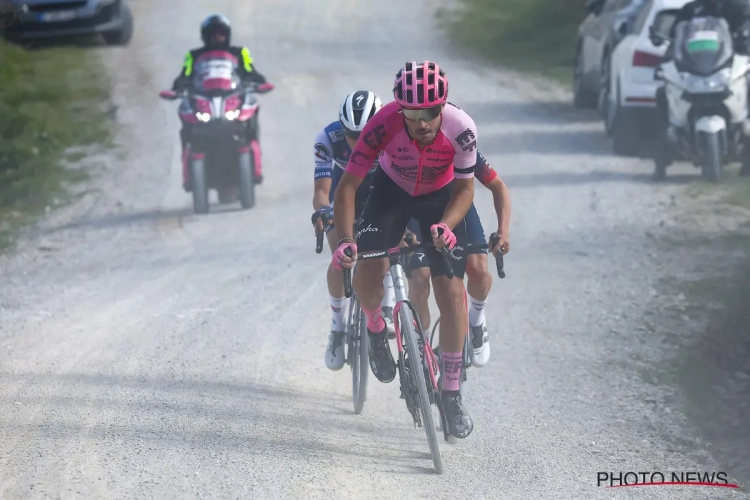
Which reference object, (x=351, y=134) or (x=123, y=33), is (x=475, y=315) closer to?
(x=351, y=134)

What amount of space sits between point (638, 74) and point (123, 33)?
40.3 feet

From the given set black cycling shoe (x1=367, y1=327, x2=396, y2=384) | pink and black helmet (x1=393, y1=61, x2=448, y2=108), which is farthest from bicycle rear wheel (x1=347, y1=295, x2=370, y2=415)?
pink and black helmet (x1=393, y1=61, x2=448, y2=108)

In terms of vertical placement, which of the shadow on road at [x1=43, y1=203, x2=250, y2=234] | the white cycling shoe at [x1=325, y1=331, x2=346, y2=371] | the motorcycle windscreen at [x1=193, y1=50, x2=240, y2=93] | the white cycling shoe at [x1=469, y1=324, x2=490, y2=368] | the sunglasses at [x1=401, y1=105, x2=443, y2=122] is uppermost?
the sunglasses at [x1=401, y1=105, x2=443, y2=122]

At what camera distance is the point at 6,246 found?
11781 millimetres

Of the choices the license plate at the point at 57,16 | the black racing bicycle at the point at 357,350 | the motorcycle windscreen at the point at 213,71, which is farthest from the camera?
the license plate at the point at 57,16

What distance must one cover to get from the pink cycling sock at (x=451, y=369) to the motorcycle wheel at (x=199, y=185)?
7.13 m

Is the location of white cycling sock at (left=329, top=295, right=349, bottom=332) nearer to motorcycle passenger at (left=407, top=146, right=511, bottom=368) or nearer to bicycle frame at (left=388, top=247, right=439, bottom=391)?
motorcycle passenger at (left=407, top=146, right=511, bottom=368)

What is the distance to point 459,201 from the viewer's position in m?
5.71

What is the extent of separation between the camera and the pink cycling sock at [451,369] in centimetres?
595

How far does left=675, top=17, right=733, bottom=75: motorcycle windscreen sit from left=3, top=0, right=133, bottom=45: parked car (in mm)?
12369

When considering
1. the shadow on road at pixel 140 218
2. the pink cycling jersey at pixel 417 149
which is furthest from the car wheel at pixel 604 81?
the pink cycling jersey at pixel 417 149

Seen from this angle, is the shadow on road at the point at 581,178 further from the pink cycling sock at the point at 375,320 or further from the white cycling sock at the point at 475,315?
the pink cycling sock at the point at 375,320

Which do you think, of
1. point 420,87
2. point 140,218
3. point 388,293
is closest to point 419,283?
point 388,293

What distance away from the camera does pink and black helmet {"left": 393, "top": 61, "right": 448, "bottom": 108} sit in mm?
5321
